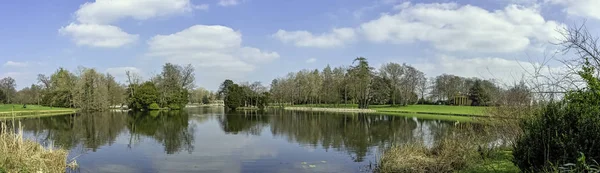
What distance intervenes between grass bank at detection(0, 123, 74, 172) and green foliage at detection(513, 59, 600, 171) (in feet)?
37.9

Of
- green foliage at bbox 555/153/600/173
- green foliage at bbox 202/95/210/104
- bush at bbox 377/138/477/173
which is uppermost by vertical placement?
green foliage at bbox 202/95/210/104

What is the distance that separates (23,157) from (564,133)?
12713mm

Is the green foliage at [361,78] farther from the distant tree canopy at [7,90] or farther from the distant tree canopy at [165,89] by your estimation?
the distant tree canopy at [7,90]

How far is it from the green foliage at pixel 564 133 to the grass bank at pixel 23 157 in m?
11.6

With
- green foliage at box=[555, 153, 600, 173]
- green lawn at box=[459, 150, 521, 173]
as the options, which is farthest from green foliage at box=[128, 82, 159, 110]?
green foliage at box=[555, 153, 600, 173]

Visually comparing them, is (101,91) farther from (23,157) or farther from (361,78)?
(23,157)

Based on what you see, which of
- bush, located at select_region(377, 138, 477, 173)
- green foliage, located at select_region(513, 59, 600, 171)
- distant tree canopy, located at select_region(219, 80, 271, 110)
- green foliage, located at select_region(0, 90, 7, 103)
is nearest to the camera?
green foliage, located at select_region(513, 59, 600, 171)

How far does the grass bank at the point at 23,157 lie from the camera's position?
400 inches

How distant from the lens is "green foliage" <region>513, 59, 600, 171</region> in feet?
21.8

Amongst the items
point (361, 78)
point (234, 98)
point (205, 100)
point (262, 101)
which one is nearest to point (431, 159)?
point (361, 78)

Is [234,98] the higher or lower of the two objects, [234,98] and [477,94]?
the lower

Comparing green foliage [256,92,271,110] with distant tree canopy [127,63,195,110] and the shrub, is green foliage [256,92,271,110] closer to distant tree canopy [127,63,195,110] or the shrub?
distant tree canopy [127,63,195,110]

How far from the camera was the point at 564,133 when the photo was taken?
703 centimetres

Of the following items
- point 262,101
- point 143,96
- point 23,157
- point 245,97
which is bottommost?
point 23,157
